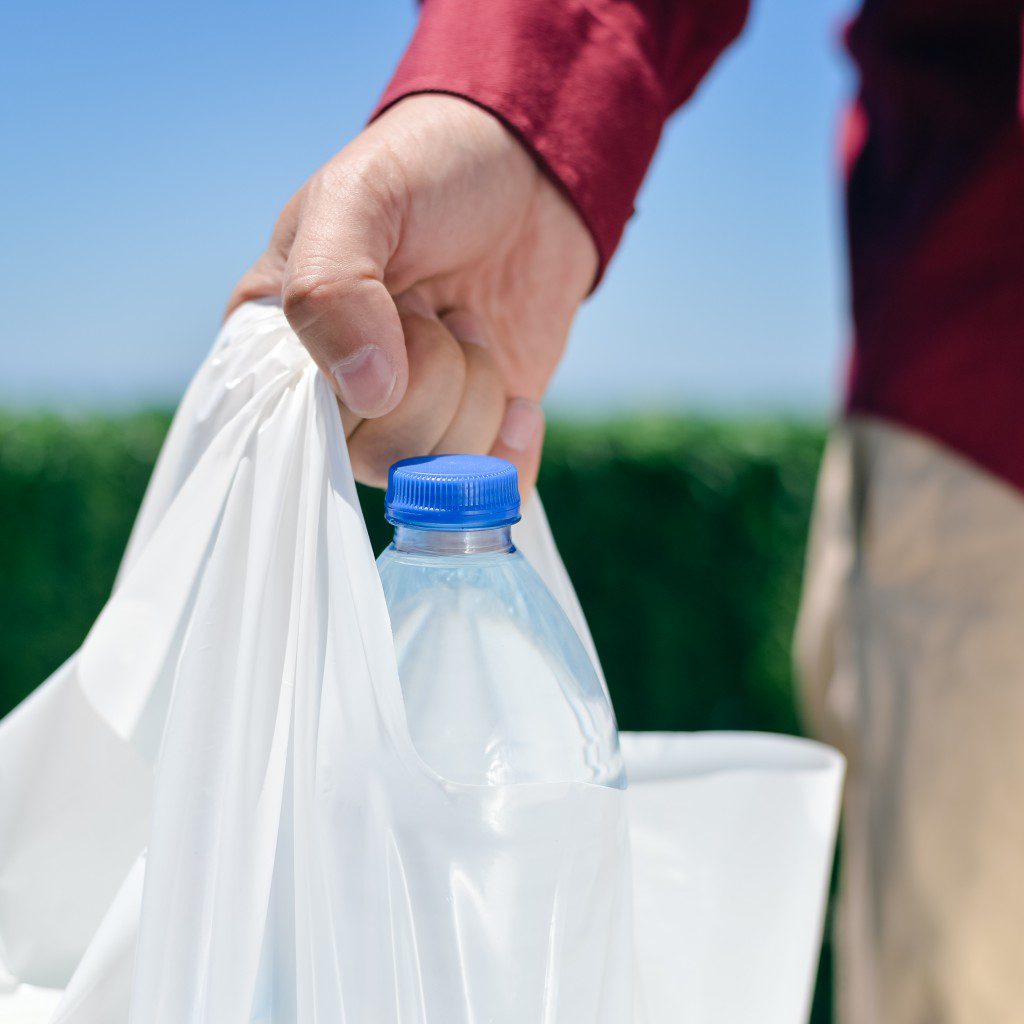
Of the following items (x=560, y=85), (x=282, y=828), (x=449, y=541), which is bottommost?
(x=282, y=828)

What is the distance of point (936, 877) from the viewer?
1.29 m

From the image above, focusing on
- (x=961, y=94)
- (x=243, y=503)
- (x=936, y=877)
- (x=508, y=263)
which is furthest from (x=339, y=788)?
(x=961, y=94)

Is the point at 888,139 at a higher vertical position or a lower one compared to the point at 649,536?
higher

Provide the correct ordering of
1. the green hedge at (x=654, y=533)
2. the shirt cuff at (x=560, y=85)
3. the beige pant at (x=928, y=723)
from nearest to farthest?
the shirt cuff at (x=560, y=85) < the beige pant at (x=928, y=723) < the green hedge at (x=654, y=533)

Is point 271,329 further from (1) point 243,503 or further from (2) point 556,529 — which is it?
(2) point 556,529

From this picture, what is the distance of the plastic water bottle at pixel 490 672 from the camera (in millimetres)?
717

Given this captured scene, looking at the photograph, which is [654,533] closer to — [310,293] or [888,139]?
[888,139]

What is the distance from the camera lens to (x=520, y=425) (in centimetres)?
94

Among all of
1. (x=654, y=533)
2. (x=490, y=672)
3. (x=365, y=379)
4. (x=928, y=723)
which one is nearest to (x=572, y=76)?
(x=365, y=379)

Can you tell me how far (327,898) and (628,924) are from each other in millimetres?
217

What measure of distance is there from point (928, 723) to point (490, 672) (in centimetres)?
77

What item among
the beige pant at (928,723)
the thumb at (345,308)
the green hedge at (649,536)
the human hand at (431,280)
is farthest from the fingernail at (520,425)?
the green hedge at (649,536)

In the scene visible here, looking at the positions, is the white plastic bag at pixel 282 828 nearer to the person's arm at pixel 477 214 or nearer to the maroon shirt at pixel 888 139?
the person's arm at pixel 477 214

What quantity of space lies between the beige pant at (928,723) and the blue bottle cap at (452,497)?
78 centimetres
